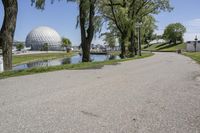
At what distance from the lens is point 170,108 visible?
6.99m

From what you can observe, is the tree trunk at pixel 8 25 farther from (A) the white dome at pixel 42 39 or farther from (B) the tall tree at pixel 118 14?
(A) the white dome at pixel 42 39

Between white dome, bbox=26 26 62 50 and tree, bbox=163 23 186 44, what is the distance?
242 feet

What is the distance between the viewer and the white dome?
543 feet

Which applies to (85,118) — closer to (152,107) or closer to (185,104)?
(152,107)

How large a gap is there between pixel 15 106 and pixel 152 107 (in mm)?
3281

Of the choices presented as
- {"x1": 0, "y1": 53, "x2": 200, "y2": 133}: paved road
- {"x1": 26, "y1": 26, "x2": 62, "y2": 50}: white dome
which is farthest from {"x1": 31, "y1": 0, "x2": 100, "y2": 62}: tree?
{"x1": 26, "y1": 26, "x2": 62, "y2": 50}: white dome

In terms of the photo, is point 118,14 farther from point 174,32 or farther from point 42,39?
A: point 42,39

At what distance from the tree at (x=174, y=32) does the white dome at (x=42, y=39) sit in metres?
73.7

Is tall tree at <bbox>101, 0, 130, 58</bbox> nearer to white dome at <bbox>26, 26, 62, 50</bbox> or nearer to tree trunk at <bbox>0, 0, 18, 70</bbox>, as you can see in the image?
tree trunk at <bbox>0, 0, 18, 70</bbox>

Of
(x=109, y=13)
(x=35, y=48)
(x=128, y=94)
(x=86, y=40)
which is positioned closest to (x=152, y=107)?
(x=128, y=94)

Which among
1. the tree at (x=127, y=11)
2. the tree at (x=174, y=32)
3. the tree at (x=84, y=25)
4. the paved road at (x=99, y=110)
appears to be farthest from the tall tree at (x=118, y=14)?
the tree at (x=174, y=32)

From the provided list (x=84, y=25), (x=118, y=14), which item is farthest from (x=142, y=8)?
(x=84, y=25)

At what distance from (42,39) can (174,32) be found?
78927 millimetres

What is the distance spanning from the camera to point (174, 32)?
11688 centimetres
